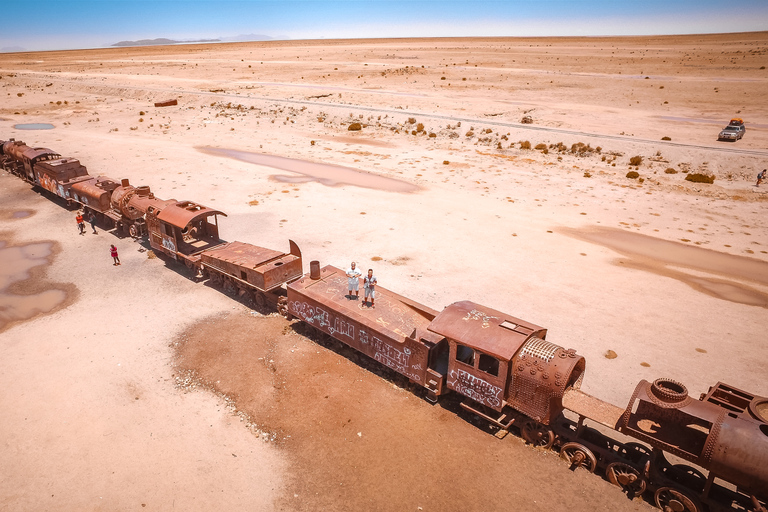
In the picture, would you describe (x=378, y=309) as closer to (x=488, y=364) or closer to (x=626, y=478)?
(x=488, y=364)

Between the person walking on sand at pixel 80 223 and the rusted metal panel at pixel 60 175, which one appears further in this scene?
the rusted metal panel at pixel 60 175

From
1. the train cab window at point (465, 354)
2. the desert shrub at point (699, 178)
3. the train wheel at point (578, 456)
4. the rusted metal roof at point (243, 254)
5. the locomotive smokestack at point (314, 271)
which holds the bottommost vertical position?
the train wheel at point (578, 456)

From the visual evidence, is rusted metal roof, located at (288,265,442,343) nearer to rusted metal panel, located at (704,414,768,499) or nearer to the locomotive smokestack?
the locomotive smokestack

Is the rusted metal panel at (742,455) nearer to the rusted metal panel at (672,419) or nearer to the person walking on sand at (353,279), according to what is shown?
the rusted metal panel at (672,419)

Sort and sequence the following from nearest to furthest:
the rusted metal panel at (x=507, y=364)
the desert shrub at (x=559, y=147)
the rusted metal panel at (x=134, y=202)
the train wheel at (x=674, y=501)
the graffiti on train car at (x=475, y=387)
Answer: the train wheel at (x=674, y=501) < the rusted metal panel at (x=507, y=364) < the graffiti on train car at (x=475, y=387) < the rusted metal panel at (x=134, y=202) < the desert shrub at (x=559, y=147)

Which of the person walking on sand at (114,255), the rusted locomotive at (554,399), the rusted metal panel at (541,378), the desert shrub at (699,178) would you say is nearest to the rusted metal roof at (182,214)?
the person walking on sand at (114,255)

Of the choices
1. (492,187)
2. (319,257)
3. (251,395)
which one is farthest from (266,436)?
(492,187)

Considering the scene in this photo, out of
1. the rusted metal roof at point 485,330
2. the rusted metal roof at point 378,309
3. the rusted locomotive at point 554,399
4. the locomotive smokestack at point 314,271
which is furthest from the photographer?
the locomotive smokestack at point 314,271

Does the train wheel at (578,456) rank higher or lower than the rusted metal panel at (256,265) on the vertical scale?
lower
